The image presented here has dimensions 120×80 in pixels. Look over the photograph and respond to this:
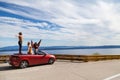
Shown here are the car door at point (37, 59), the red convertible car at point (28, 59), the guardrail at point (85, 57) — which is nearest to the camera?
the red convertible car at point (28, 59)

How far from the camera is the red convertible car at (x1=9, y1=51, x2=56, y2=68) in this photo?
649 inches

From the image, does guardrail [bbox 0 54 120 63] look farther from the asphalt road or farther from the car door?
the asphalt road

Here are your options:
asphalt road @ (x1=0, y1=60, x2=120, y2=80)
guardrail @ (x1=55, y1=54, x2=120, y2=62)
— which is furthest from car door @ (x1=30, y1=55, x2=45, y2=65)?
guardrail @ (x1=55, y1=54, x2=120, y2=62)

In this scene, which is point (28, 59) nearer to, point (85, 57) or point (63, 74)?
point (63, 74)

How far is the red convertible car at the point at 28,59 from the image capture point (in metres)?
16.5

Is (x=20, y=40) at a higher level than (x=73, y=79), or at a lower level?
higher

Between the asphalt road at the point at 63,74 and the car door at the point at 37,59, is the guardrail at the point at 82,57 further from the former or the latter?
the asphalt road at the point at 63,74

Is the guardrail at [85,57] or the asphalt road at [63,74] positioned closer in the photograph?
the asphalt road at [63,74]

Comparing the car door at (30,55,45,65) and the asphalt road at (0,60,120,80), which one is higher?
the car door at (30,55,45,65)

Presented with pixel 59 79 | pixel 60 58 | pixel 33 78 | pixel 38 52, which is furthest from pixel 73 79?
pixel 60 58

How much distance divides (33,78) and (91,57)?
10.8 m

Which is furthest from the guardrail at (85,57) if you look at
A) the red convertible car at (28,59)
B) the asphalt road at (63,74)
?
the asphalt road at (63,74)

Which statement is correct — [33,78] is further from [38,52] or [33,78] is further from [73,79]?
[38,52]

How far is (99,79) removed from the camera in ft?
36.5
